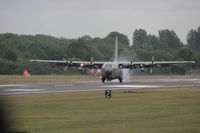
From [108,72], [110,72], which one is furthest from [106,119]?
[110,72]

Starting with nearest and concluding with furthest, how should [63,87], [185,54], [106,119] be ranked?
Result: [106,119]
[63,87]
[185,54]

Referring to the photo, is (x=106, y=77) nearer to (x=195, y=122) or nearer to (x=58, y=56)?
(x=195, y=122)

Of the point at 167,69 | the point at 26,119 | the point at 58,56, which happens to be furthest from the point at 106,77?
the point at 58,56

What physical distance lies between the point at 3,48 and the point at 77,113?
133100mm

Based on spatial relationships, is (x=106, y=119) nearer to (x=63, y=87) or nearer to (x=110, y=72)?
(x=63, y=87)

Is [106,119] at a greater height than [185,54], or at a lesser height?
lesser

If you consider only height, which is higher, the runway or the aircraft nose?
the aircraft nose

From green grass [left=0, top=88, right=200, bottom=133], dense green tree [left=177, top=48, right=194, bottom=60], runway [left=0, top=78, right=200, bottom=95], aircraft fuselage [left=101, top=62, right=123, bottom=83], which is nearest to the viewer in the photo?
green grass [left=0, top=88, right=200, bottom=133]

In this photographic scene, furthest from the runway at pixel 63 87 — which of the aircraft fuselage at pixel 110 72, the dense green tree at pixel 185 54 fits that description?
the dense green tree at pixel 185 54

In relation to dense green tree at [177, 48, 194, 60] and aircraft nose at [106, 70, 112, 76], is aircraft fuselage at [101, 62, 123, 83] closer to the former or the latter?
aircraft nose at [106, 70, 112, 76]

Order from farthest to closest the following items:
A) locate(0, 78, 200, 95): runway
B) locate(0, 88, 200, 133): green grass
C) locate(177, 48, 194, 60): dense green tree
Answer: locate(177, 48, 194, 60): dense green tree, locate(0, 78, 200, 95): runway, locate(0, 88, 200, 133): green grass

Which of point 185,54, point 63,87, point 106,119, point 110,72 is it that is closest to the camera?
point 106,119

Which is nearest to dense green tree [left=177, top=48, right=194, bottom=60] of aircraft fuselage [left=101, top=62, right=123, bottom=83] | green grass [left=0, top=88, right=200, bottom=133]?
aircraft fuselage [left=101, top=62, right=123, bottom=83]

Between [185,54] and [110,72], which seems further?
[185,54]
